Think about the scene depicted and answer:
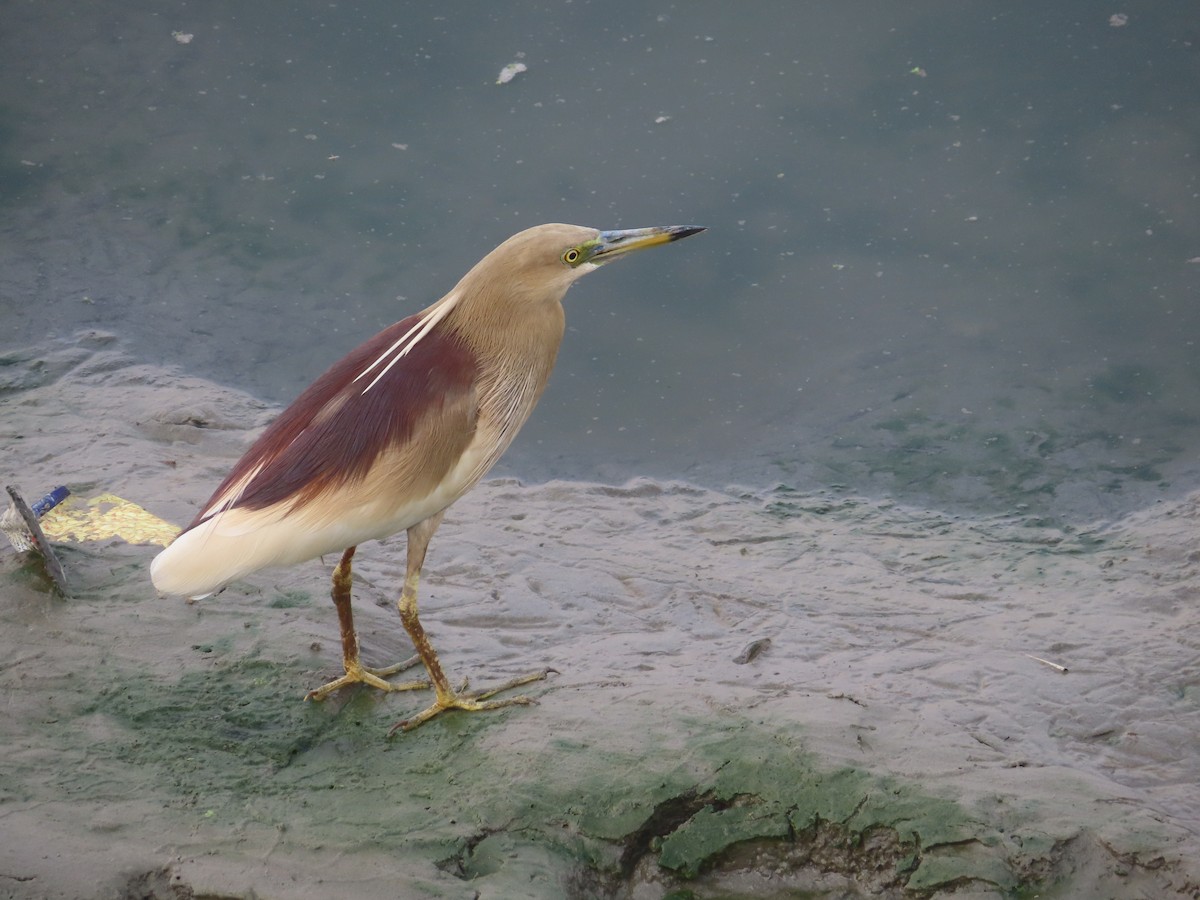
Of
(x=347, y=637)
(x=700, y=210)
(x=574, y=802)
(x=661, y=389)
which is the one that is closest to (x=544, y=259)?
(x=347, y=637)

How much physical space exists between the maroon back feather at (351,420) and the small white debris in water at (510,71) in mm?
4952

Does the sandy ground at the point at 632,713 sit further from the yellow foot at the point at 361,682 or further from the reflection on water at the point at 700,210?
the reflection on water at the point at 700,210

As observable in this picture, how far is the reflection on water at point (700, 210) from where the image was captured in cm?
639

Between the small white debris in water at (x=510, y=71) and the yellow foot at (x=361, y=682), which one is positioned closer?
the yellow foot at (x=361, y=682)

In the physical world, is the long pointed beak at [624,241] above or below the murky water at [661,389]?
above

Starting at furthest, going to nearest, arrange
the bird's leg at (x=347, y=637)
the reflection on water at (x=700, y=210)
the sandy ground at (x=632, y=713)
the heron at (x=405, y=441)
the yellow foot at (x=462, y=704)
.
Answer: the reflection on water at (x=700, y=210), the bird's leg at (x=347, y=637), the yellow foot at (x=462, y=704), the heron at (x=405, y=441), the sandy ground at (x=632, y=713)

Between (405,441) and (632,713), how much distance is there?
1.11m

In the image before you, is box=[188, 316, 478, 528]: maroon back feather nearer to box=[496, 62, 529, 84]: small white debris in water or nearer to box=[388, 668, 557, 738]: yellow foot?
box=[388, 668, 557, 738]: yellow foot

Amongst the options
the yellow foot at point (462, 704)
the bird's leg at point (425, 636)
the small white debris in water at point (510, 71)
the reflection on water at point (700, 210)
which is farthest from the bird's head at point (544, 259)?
the small white debris in water at point (510, 71)

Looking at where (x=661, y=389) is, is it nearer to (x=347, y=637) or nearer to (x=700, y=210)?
(x=700, y=210)

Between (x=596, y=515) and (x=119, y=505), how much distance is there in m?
2.14

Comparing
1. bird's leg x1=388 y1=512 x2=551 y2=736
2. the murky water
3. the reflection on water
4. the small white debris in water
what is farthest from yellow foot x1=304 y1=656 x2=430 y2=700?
the small white debris in water

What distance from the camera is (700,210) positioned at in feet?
24.8

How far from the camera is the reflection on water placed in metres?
6.39
